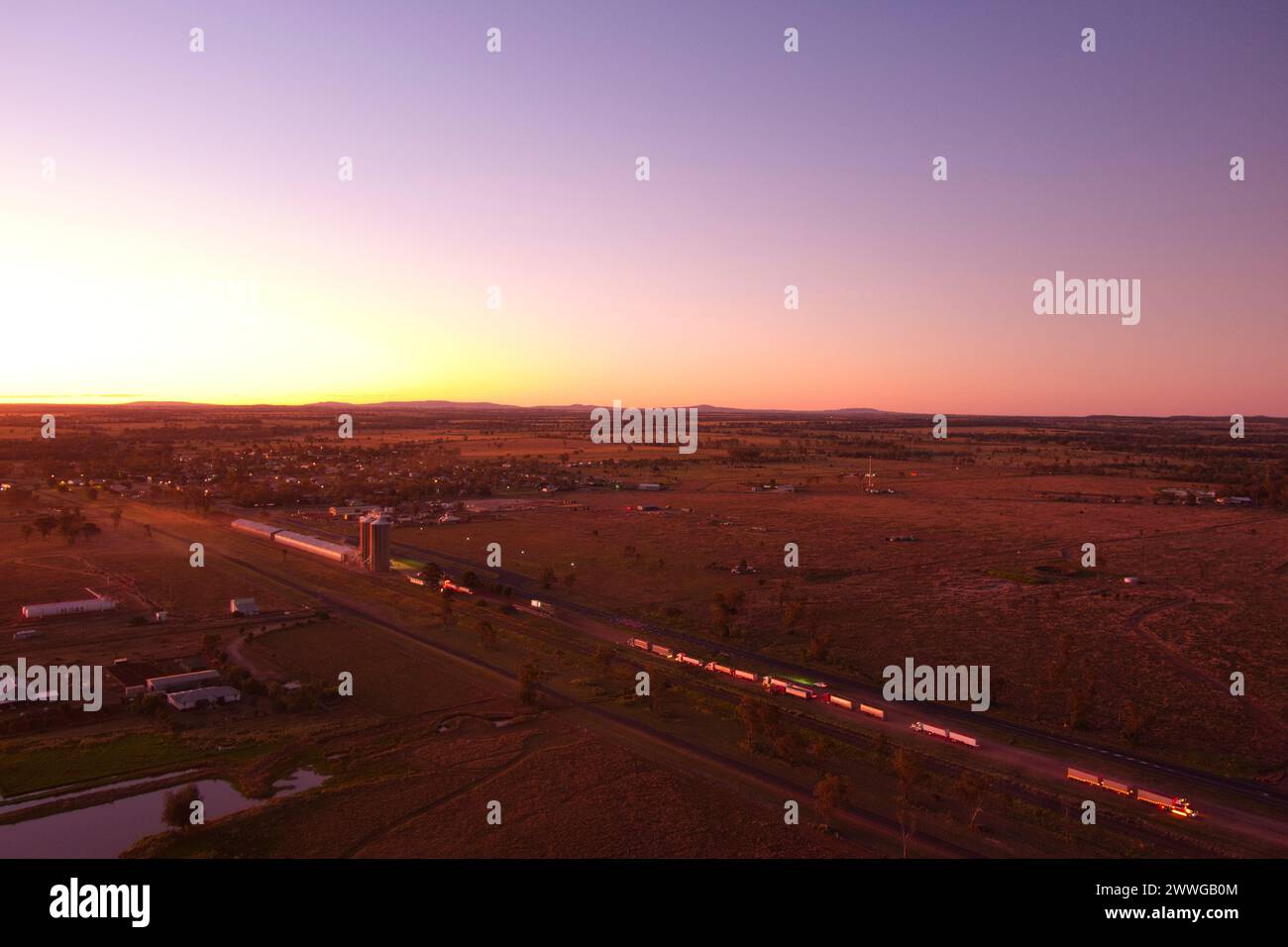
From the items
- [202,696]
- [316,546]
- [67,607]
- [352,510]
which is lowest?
[202,696]

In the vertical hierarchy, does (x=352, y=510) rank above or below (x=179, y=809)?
above

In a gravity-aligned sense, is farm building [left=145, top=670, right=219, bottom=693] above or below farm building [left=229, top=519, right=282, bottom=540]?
below

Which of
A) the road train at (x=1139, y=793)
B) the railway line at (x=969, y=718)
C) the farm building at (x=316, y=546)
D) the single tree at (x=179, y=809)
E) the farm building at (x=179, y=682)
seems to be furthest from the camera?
the farm building at (x=316, y=546)

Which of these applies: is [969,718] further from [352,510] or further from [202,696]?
[352,510]

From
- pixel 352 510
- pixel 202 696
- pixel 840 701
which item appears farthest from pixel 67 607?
pixel 840 701

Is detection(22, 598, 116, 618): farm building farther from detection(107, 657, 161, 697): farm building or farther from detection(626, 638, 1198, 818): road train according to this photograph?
detection(626, 638, 1198, 818): road train

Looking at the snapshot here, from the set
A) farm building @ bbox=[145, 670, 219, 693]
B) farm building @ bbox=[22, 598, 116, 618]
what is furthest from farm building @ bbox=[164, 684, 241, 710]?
farm building @ bbox=[22, 598, 116, 618]

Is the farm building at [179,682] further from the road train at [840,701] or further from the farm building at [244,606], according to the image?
the road train at [840,701]

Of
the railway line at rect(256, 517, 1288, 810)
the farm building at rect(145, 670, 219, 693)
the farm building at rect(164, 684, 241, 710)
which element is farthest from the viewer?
A: the farm building at rect(145, 670, 219, 693)

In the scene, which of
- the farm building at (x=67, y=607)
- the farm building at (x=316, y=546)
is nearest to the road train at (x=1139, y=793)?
the farm building at (x=316, y=546)
